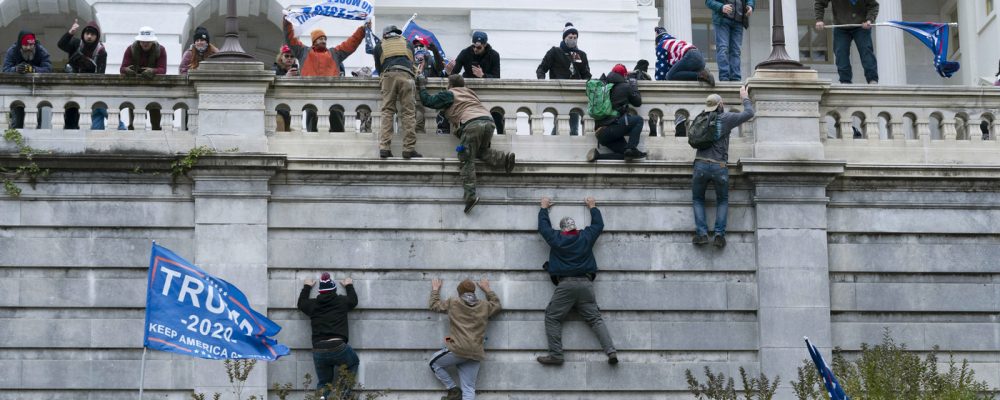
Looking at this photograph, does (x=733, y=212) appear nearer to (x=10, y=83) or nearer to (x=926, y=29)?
(x=926, y=29)

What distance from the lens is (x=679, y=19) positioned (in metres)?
53.5

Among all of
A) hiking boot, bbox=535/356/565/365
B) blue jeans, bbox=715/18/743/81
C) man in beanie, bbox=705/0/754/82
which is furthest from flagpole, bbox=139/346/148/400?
man in beanie, bbox=705/0/754/82

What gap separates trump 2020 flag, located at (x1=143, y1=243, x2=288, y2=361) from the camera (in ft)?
81.8

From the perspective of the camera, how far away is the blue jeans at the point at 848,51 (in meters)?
31.3

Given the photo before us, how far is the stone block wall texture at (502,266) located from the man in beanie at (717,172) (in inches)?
10.2

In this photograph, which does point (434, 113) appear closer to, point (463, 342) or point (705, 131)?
point (463, 342)

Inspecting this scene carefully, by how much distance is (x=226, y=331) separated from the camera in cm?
2534

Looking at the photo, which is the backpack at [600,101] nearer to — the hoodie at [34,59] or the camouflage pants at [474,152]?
the camouflage pants at [474,152]

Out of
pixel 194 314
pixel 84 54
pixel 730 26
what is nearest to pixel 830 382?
pixel 194 314

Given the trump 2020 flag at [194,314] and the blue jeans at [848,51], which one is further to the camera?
the blue jeans at [848,51]

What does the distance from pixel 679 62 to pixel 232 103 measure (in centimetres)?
683

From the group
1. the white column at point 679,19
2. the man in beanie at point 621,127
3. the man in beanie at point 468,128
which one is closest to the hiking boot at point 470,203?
the man in beanie at point 468,128

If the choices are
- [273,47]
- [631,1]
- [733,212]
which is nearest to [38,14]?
[273,47]

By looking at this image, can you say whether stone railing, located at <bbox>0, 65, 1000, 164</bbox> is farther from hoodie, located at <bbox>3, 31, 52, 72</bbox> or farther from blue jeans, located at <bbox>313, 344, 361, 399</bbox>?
blue jeans, located at <bbox>313, 344, 361, 399</bbox>
